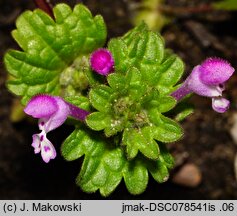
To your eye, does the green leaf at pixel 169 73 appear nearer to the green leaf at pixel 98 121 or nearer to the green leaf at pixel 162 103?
the green leaf at pixel 162 103

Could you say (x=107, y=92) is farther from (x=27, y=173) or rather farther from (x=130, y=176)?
(x=27, y=173)

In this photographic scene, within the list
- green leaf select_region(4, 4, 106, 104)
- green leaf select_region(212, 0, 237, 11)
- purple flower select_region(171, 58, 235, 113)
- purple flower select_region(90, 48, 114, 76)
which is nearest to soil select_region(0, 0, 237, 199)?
green leaf select_region(212, 0, 237, 11)

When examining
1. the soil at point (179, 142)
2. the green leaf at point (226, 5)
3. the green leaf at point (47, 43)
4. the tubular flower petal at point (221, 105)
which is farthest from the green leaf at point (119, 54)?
the green leaf at point (226, 5)

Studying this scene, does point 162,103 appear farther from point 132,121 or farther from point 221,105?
point 221,105

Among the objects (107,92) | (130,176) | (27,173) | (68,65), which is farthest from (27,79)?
(27,173)

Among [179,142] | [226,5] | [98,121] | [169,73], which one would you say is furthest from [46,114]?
[226,5]

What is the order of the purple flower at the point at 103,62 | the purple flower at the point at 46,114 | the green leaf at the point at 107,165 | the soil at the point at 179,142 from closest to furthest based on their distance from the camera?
1. the purple flower at the point at 46,114
2. the purple flower at the point at 103,62
3. the green leaf at the point at 107,165
4. the soil at the point at 179,142
